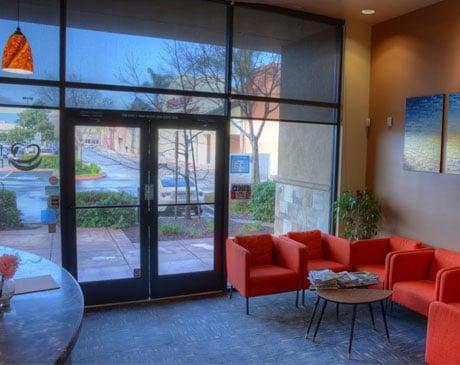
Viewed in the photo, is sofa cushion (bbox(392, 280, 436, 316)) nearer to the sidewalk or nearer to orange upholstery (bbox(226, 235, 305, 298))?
orange upholstery (bbox(226, 235, 305, 298))

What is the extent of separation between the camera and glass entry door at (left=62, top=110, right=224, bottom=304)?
454cm

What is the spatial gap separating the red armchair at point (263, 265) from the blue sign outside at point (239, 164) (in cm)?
84

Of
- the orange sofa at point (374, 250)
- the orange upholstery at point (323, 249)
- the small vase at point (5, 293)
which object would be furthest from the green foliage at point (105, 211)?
the orange sofa at point (374, 250)

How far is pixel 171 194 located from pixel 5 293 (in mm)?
2935

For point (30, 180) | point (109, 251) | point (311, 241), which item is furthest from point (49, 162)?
point (311, 241)

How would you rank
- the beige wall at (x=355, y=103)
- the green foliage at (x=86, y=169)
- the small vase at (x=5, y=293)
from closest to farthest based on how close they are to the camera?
the small vase at (x=5, y=293), the green foliage at (x=86, y=169), the beige wall at (x=355, y=103)

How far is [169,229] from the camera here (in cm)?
497

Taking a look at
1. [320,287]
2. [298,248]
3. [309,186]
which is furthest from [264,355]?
[309,186]

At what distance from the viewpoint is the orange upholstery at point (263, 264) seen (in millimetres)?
4434

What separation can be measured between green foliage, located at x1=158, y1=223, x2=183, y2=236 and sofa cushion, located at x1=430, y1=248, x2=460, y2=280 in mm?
2859

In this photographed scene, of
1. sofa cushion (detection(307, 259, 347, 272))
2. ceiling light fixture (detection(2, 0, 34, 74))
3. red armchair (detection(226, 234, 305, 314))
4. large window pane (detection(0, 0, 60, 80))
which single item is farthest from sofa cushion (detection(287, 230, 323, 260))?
ceiling light fixture (detection(2, 0, 34, 74))

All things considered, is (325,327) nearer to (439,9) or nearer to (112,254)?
(112,254)

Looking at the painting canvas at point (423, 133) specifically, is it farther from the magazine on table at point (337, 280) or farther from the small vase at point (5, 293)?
the small vase at point (5, 293)

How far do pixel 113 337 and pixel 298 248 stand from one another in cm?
210
